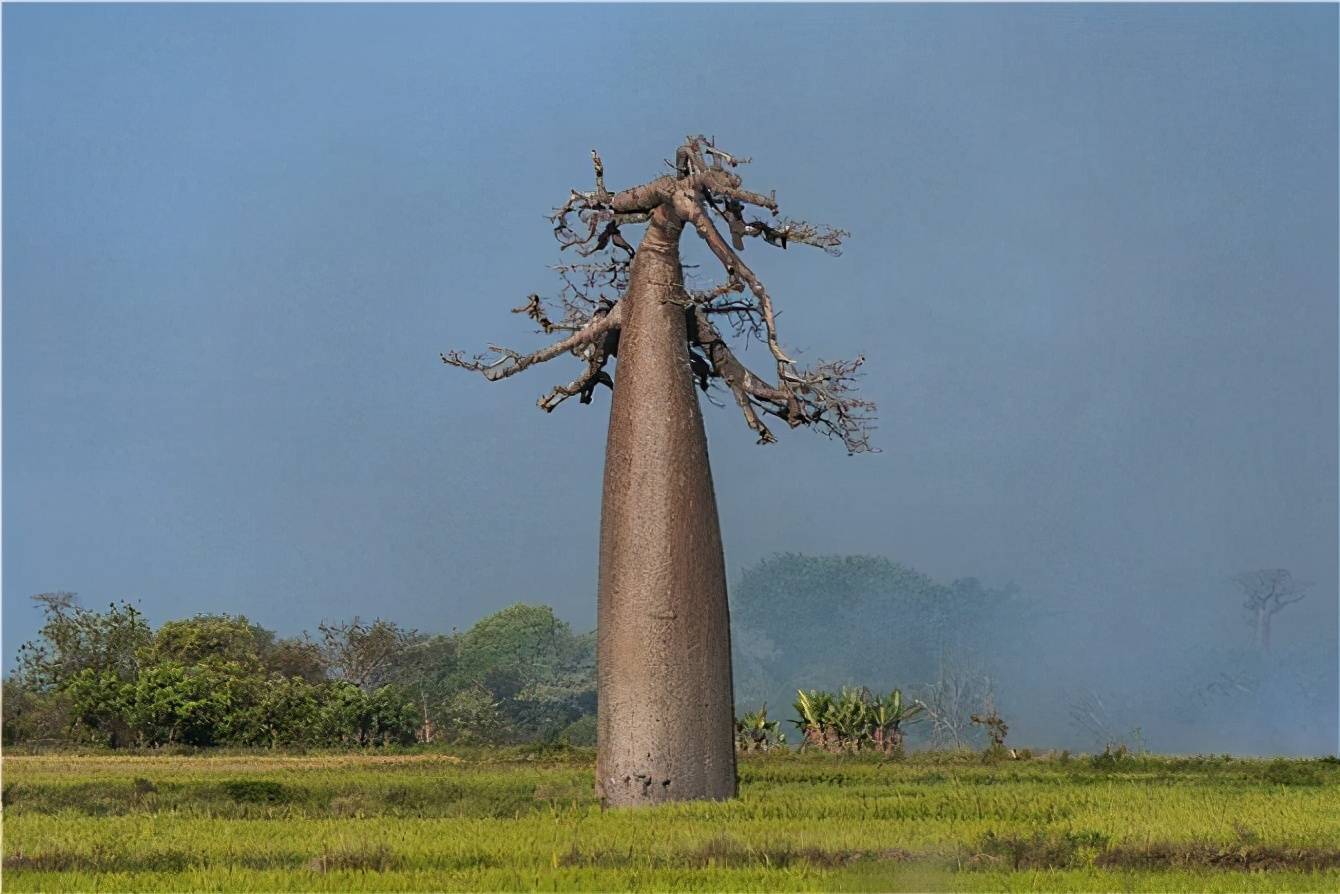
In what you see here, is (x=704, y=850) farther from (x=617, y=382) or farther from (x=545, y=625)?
(x=545, y=625)

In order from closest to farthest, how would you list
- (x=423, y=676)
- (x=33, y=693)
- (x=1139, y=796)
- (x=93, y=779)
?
(x=1139, y=796) < (x=93, y=779) < (x=33, y=693) < (x=423, y=676)

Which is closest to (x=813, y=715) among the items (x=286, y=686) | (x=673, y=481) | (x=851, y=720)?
(x=851, y=720)

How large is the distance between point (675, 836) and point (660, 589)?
4.17 meters

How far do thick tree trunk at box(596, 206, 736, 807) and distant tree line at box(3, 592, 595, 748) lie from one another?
21587 mm

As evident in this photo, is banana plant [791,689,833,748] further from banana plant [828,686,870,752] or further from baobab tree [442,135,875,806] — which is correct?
baobab tree [442,135,875,806]

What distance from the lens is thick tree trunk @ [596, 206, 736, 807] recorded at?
52.3 ft

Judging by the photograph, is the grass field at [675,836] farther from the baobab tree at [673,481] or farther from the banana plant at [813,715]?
the banana plant at [813,715]

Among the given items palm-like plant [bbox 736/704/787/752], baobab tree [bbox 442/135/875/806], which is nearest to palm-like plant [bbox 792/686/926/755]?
palm-like plant [bbox 736/704/787/752]

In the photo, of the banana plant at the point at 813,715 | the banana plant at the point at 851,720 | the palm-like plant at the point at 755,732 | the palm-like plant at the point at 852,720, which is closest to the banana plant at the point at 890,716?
the palm-like plant at the point at 852,720

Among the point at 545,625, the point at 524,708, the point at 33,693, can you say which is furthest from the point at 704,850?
the point at 545,625

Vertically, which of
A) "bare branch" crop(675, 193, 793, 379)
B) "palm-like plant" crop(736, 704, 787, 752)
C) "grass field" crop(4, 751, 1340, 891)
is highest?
"bare branch" crop(675, 193, 793, 379)

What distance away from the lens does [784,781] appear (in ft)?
65.0

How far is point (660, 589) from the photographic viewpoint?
1612 centimetres

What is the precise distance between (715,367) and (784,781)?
5.52 metres
